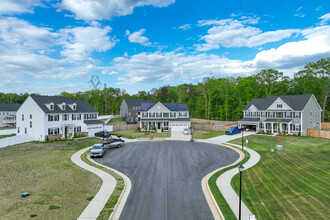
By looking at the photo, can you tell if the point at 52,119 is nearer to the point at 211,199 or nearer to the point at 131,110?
the point at 131,110

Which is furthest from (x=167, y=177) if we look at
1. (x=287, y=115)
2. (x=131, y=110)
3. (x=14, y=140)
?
(x=131, y=110)

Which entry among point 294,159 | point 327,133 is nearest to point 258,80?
point 327,133

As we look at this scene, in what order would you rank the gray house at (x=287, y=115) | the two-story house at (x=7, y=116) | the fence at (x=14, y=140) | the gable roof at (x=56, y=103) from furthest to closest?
1. the two-story house at (x=7, y=116)
2. the gray house at (x=287, y=115)
3. the gable roof at (x=56, y=103)
4. the fence at (x=14, y=140)

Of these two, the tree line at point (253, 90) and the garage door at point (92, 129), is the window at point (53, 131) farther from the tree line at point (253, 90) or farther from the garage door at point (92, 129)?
the tree line at point (253, 90)

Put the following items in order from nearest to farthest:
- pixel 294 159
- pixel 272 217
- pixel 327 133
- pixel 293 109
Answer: pixel 272 217 → pixel 294 159 → pixel 327 133 → pixel 293 109

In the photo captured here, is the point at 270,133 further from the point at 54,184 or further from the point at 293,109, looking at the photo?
the point at 54,184

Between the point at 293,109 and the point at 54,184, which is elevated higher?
the point at 293,109

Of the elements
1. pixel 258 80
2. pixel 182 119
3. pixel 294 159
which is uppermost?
pixel 258 80

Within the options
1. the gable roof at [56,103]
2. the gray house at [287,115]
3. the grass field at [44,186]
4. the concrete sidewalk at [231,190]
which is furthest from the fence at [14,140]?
the gray house at [287,115]
